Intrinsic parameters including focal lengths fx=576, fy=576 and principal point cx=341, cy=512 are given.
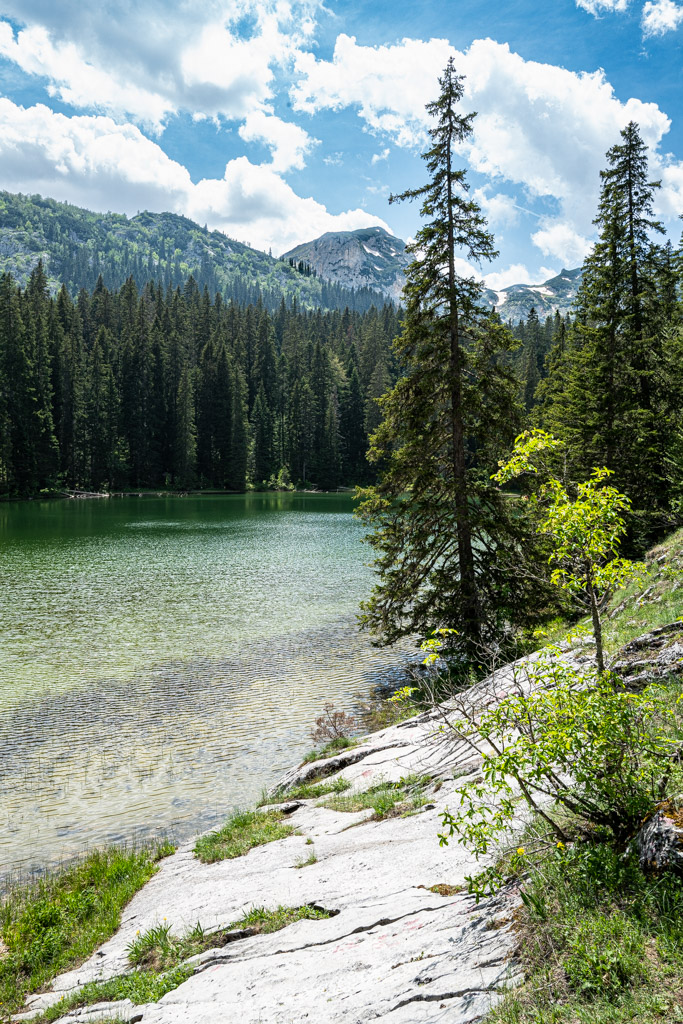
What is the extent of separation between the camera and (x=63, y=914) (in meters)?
6.95

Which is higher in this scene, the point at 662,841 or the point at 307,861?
the point at 662,841

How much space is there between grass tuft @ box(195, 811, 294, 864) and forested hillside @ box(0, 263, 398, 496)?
253 ft

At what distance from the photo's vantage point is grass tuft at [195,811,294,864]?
24.7 feet

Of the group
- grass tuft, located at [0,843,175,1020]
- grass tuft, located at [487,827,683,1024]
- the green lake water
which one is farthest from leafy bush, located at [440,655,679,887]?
the green lake water

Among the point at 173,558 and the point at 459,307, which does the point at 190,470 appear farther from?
the point at 459,307

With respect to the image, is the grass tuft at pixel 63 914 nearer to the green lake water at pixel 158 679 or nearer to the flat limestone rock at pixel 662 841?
the green lake water at pixel 158 679

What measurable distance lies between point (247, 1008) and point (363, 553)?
106 ft

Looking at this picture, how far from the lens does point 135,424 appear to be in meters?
92.4

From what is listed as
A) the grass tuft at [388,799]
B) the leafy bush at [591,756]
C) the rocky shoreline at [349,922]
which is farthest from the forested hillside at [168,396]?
the leafy bush at [591,756]

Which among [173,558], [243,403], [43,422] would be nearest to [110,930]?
[173,558]

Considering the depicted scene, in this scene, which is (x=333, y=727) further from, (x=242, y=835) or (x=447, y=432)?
(x=447, y=432)

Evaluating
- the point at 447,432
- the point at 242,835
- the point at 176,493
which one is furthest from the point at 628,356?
the point at 176,493

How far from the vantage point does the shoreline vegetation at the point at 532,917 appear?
2828mm

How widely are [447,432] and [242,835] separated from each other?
10.7 meters
